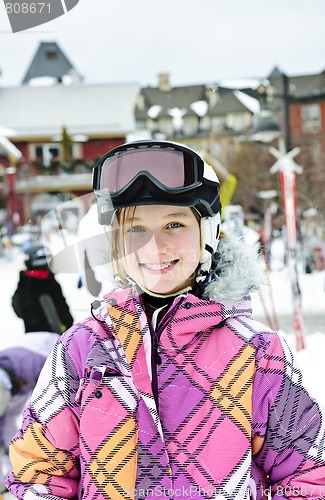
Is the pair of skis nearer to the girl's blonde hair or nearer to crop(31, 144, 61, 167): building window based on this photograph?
the girl's blonde hair

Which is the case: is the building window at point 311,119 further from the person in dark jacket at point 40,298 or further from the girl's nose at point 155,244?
the girl's nose at point 155,244

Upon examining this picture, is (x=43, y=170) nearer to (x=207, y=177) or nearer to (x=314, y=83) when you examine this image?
(x=314, y=83)

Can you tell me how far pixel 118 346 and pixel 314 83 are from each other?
13.4 m

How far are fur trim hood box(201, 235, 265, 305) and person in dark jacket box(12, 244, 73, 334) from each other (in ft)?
9.90

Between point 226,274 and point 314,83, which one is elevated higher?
point 314,83

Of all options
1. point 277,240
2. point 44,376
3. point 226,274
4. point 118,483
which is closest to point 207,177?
point 226,274

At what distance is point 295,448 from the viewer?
3.83 feet

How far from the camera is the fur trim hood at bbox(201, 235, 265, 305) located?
1249mm

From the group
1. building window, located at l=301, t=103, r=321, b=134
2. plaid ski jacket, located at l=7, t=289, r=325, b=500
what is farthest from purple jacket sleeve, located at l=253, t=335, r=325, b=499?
building window, located at l=301, t=103, r=321, b=134

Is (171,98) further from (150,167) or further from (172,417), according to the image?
(172,417)

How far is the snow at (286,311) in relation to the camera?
2.26 metres

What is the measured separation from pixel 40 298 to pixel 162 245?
3.26m

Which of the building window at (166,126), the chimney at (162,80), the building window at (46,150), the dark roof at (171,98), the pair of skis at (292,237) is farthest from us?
the building window at (46,150)

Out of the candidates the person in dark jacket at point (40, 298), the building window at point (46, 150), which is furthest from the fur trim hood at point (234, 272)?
the building window at point (46, 150)
